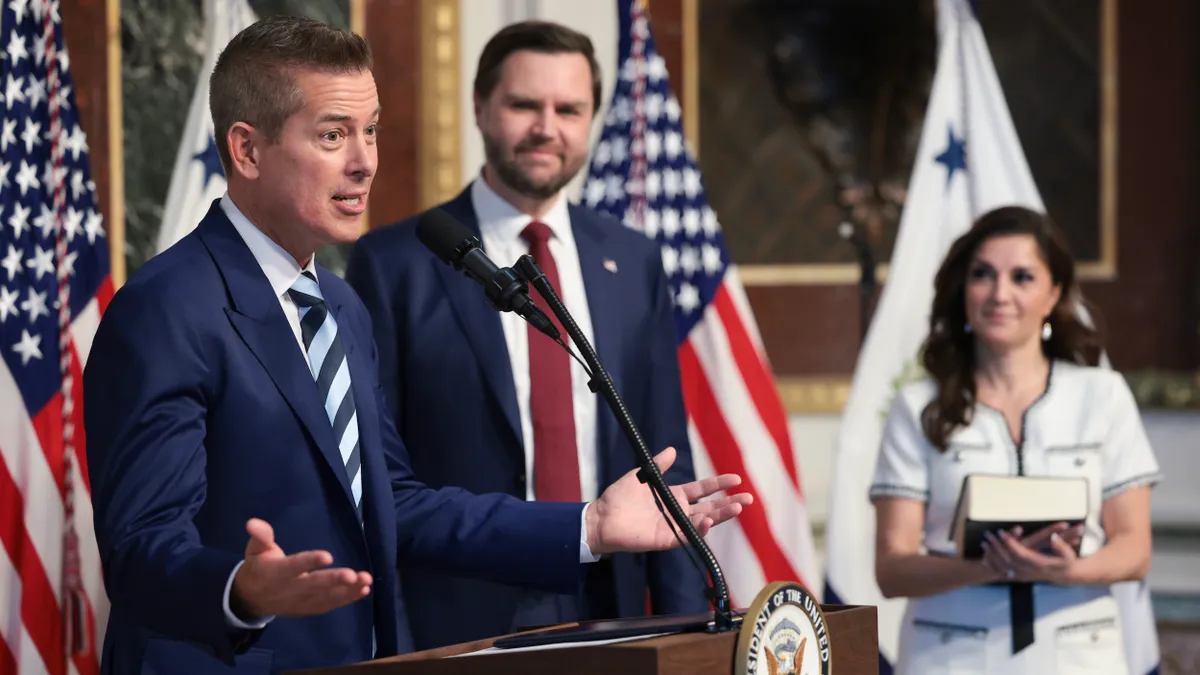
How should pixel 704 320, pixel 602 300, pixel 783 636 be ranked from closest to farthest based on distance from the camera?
pixel 783 636 → pixel 602 300 → pixel 704 320

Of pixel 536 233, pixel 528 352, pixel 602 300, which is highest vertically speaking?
pixel 536 233

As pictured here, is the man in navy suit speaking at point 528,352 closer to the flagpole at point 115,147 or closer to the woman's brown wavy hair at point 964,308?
the woman's brown wavy hair at point 964,308

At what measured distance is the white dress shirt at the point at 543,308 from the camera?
120 inches

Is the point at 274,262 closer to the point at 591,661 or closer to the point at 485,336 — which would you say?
the point at 591,661

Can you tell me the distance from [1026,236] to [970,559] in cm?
83

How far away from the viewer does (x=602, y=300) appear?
318 centimetres

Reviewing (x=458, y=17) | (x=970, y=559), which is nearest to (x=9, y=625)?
(x=970, y=559)

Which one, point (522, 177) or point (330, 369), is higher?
point (522, 177)

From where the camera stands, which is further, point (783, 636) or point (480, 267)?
point (480, 267)

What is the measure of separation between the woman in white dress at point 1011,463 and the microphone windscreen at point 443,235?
163 centimetres

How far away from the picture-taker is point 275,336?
1906mm

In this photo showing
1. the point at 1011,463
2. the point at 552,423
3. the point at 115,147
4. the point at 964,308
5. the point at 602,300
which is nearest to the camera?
the point at 552,423

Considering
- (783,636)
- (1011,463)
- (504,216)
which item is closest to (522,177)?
(504,216)

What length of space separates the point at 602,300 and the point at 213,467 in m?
1.45
